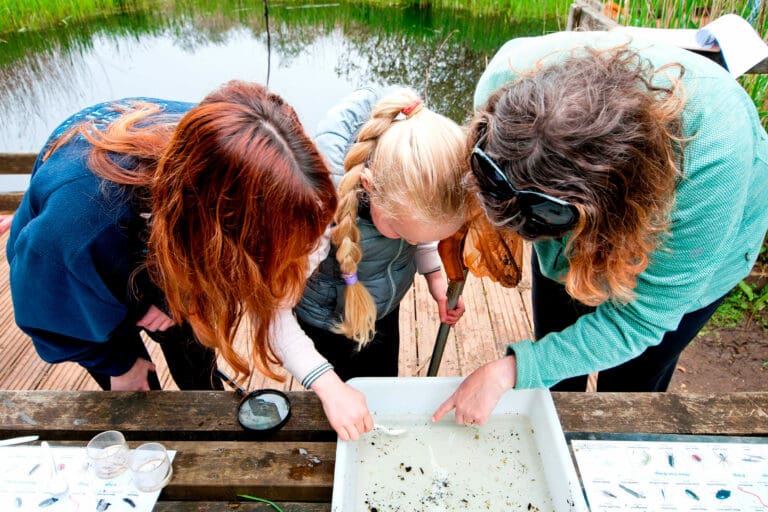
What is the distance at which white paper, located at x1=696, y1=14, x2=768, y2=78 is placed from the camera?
3.96ft

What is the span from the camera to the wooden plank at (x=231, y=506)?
0.98 metres

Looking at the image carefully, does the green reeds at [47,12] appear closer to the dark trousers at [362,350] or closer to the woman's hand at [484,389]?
the dark trousers at [362,350]

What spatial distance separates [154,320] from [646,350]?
1339 millimetres

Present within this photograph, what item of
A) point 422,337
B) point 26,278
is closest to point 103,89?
point 422,337

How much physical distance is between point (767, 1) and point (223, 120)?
2.78m

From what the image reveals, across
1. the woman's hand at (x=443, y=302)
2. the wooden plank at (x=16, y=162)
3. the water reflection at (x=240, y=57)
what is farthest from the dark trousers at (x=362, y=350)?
the water reflection at (x=240, y=57)

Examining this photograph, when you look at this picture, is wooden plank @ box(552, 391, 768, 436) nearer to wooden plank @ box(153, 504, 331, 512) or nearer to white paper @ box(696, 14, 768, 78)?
wooden plank @ box(153, 504, 331, 512)

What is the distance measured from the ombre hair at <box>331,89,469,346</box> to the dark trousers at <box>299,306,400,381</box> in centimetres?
42

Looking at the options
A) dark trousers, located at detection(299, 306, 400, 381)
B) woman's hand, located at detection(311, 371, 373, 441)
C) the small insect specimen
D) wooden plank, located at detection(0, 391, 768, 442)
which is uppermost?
woman's hand, located at detection(311, 371, 373, 441)

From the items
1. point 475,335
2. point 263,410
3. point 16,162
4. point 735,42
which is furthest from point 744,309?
point 16,162

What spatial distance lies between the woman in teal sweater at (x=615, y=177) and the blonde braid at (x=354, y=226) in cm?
29

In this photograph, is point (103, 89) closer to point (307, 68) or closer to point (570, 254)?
point (307, 68)

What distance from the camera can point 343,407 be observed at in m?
1.08

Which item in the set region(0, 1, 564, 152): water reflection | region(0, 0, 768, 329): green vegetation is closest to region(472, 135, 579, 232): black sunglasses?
region(0, 1, 564, 152): water reflection
